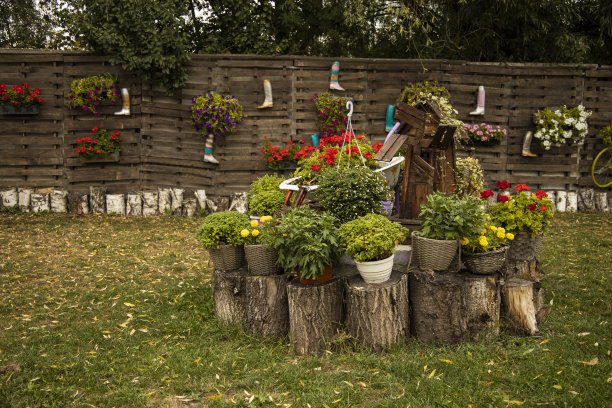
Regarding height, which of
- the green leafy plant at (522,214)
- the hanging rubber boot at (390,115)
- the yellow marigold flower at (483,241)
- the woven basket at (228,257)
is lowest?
the woven basket at (228,257)

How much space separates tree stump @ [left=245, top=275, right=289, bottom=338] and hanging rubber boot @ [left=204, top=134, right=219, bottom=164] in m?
5.86

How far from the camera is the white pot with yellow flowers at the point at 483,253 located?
4.20 metres

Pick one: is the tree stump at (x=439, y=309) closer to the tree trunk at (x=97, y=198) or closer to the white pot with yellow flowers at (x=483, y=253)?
the white pot with yellow flowers at (x=483, y=253)

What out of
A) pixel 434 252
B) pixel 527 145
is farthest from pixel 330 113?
pixel 434 252

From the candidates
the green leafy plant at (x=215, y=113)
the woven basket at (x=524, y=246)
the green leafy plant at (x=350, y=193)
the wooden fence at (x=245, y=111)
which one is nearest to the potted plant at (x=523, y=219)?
the woven basket at (x=524, y=246)

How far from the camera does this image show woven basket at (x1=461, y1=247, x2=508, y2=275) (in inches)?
166

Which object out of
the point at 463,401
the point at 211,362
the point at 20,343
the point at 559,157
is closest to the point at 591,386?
the point at 463,401

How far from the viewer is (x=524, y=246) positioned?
4.86 m

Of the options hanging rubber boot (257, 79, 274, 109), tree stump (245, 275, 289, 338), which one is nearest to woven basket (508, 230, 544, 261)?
tree stump (245, 275, 289, 338)

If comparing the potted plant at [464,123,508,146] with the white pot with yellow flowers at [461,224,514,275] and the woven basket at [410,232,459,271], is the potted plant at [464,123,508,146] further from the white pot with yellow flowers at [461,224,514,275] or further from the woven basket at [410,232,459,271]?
the woven basket at [410,232,459,271]

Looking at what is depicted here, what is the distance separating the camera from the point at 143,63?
930cm

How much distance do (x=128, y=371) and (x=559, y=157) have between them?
987 cm

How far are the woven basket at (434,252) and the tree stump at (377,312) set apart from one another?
11.5 inches

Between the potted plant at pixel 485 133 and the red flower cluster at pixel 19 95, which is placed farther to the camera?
the potted plant at pixel 485 133
